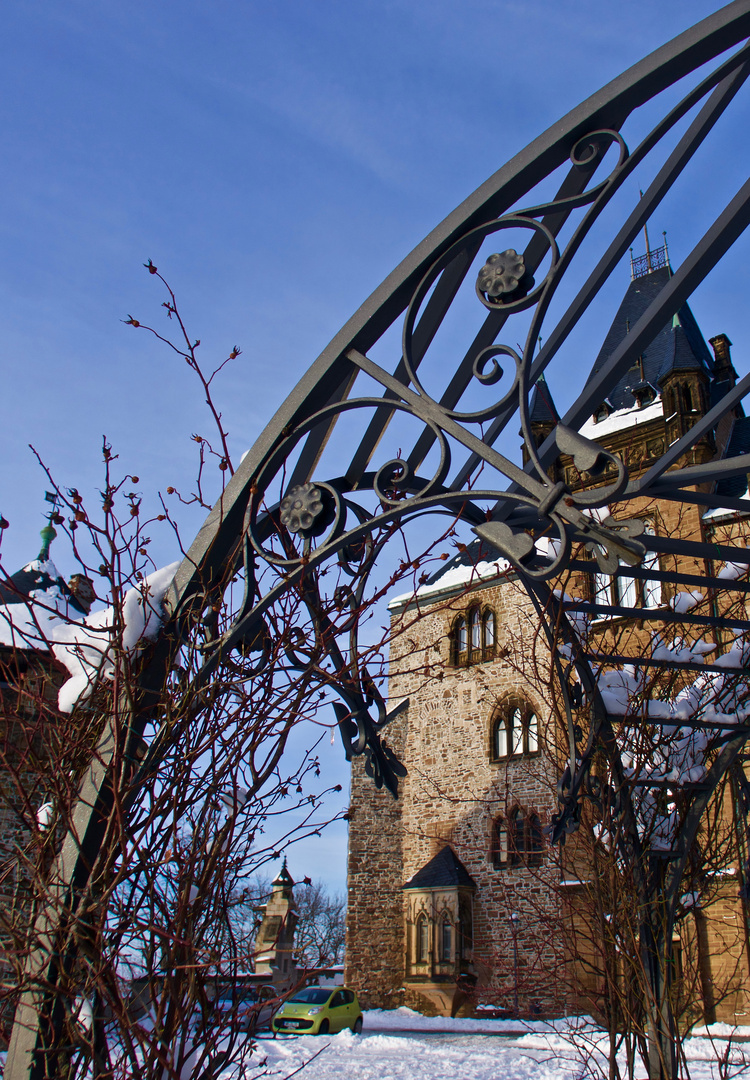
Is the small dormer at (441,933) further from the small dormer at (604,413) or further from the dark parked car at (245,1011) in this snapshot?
the dark parked car at (245,1011)

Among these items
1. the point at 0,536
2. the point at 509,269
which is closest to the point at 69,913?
the point at 0,536

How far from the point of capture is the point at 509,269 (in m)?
2.19

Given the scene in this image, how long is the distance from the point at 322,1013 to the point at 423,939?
4172 millimetres

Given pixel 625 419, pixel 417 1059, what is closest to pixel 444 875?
pixel 417 1059

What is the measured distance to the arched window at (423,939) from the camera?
17.5 m

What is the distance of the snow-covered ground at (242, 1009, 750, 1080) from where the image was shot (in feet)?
31.1

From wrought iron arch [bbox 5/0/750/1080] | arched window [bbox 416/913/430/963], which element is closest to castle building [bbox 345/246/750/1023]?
arched window [bbox 416/913/430/963]

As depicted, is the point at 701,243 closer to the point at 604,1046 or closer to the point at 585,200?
the point at 585,200

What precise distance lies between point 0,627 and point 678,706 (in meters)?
12.6

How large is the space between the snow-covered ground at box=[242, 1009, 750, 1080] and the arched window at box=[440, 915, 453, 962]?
157 centimetres

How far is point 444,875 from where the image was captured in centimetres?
1766

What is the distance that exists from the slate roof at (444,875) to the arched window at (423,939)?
66cm

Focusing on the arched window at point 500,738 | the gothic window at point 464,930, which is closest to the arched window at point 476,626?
the arched window at point 500,738

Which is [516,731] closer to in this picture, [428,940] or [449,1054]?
[428,940]
